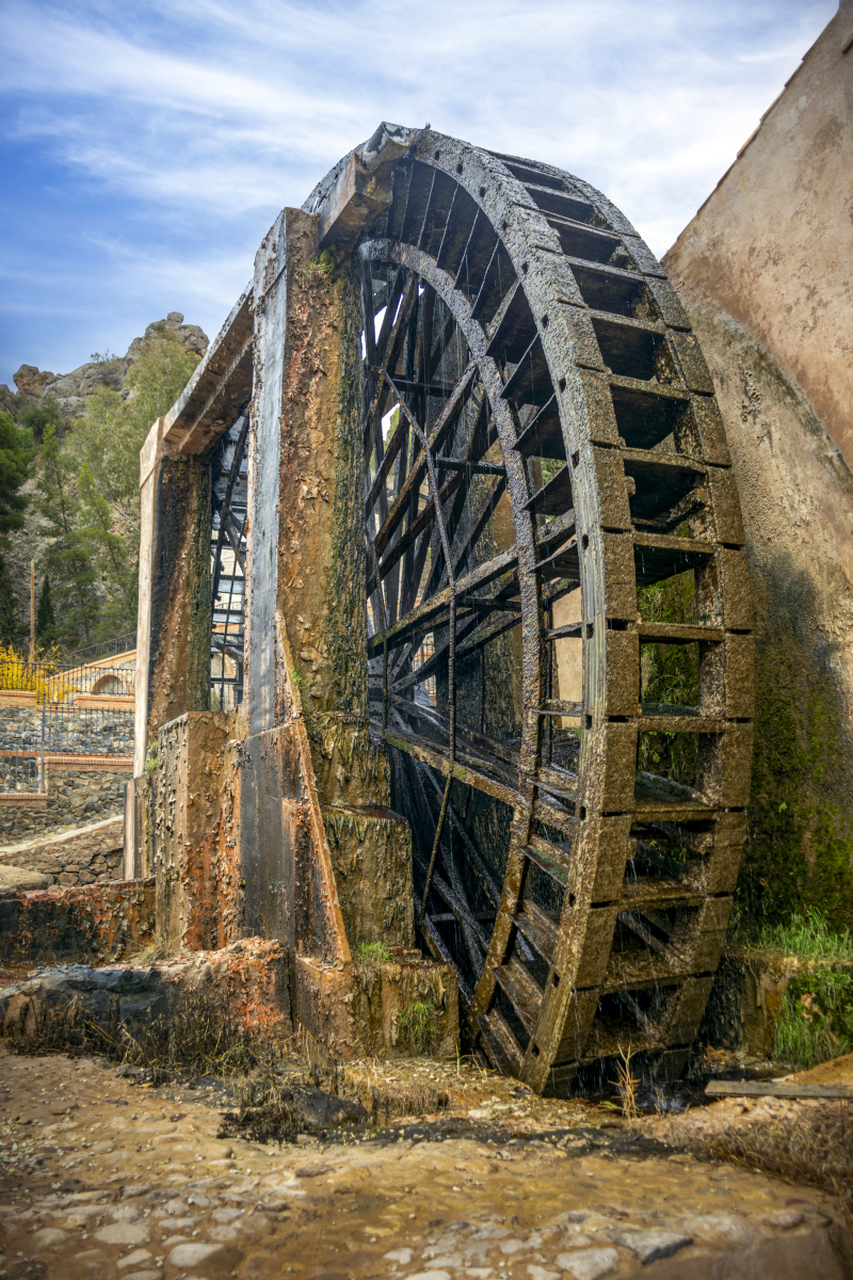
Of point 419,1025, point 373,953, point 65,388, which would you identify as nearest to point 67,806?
point 373,953

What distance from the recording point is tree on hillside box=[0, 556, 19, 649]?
1385 inches

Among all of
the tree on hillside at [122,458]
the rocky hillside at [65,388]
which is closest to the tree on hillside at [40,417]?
the rocky hillside at [65,388]

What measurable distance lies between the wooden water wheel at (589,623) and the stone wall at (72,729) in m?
16.9

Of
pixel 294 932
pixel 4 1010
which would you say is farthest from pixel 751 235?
pixel 4 1010

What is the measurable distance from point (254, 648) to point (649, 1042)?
3.01 m

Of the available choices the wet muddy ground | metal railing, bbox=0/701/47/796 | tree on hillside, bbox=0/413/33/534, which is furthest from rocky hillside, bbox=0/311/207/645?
the wet muddy ground

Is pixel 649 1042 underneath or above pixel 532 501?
underneath

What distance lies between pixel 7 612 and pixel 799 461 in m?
38.9

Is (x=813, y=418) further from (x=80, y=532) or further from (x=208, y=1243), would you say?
(x=80, y=532)

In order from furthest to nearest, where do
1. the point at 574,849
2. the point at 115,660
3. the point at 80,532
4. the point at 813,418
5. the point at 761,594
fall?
the point at 80,532
the point at 115,660
the point at 761,594
the point at 813,418
the point at 574,849

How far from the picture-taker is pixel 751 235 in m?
4.03

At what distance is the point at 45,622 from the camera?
3562 centimetres

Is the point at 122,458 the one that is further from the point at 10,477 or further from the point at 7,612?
the point at 7,612

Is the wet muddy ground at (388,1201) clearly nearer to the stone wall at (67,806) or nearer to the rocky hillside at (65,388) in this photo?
the stone wall at (67,806)
